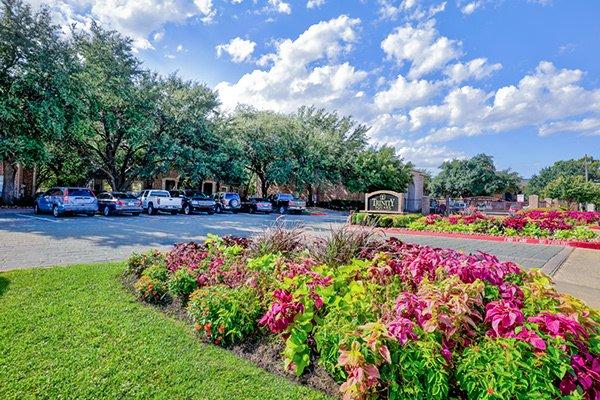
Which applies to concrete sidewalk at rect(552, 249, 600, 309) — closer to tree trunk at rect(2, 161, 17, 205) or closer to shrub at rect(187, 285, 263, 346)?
shrub at rect(187, 285, 263, 346)

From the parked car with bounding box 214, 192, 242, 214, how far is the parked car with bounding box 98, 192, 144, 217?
715 centimetres

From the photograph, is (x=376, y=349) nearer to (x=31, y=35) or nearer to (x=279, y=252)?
(x=279, y=252)

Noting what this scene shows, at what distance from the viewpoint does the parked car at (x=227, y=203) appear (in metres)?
27.9

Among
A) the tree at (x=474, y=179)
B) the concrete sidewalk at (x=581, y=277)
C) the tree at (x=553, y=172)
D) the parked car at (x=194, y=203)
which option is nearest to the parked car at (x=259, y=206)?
the parked car at (x=194, y=203)

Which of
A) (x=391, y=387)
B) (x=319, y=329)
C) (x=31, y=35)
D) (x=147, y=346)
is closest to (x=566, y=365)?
(x=391, y=387)

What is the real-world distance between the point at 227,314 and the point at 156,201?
21213 mm

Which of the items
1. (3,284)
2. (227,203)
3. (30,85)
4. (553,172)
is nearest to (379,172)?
(227,203)

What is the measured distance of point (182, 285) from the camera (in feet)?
15.3

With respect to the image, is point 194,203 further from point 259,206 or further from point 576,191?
point 576,191

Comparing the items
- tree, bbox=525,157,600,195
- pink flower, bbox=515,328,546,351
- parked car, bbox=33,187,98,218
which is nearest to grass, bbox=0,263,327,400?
pink flower, bbox=515,328,546,351

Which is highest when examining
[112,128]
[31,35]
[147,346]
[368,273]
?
[31,35]

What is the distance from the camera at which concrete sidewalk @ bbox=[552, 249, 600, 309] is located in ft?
18.8

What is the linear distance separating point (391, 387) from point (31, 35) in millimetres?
24179

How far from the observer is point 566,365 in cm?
222
